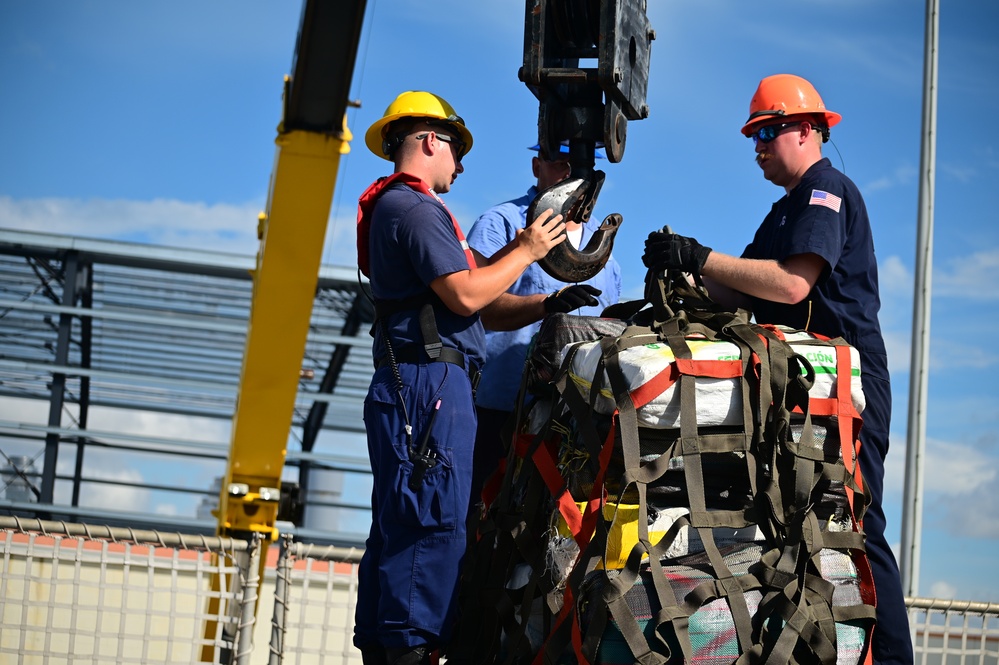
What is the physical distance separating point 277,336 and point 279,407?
20.2 inches

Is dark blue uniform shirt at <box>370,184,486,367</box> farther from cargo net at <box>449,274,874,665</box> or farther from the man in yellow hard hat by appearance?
cargo net at <box>449,274,874,665</box>

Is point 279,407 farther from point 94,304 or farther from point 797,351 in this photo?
point 94,304

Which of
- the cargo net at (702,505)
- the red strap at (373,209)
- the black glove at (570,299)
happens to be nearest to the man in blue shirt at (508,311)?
the black glove at (570,299)

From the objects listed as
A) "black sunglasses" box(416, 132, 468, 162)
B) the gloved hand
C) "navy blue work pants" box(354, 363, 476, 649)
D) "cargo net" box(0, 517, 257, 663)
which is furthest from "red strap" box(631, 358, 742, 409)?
"cargo net" box(0, 517, 257, 663)

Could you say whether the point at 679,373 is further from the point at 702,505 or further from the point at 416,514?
the point at 416,514

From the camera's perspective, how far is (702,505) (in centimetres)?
346

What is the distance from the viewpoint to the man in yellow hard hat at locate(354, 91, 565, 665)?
383 centimetres

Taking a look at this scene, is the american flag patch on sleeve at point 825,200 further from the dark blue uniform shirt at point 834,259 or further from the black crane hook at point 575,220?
the black crane hook at point 575,220

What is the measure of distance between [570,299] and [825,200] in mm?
1098

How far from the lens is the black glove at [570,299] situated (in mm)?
4430

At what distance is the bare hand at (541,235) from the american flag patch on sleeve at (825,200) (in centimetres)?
103

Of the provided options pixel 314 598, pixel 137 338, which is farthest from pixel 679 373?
pixel 137 338

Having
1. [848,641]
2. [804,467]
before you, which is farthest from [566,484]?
[848,641]

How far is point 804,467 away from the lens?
3.54 m
